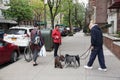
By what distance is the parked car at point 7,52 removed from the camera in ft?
39.0

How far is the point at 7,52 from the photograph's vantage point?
1248 cm

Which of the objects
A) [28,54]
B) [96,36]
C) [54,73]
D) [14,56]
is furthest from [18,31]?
[96,36]

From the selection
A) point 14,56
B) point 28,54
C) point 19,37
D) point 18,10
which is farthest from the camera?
point 18,10

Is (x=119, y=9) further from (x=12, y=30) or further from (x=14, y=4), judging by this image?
(x=14, y=4)

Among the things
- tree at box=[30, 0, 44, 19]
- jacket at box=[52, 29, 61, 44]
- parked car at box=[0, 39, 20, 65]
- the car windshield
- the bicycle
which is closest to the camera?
parked car at box=[0, 39, 20, 65]

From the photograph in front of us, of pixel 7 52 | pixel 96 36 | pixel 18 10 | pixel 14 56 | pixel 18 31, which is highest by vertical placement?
pixel 18 10

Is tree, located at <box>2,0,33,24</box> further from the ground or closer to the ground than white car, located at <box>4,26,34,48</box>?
Answer: further from the ground

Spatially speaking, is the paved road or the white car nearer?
the paved road

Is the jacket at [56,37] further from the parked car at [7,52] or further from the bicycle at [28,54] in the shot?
the parked car at [7,52]

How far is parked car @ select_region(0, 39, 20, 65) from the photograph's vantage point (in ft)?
39.0

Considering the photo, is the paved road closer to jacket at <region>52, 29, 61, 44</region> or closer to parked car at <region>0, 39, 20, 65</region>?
parked car at <region>0, 39, 20, 65</region>

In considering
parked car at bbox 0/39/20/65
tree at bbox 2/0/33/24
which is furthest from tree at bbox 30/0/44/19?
parked car at bbox 0/39/20/65

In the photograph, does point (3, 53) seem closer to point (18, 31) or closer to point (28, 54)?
point (28, 54)

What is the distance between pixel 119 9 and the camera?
82.4ft
